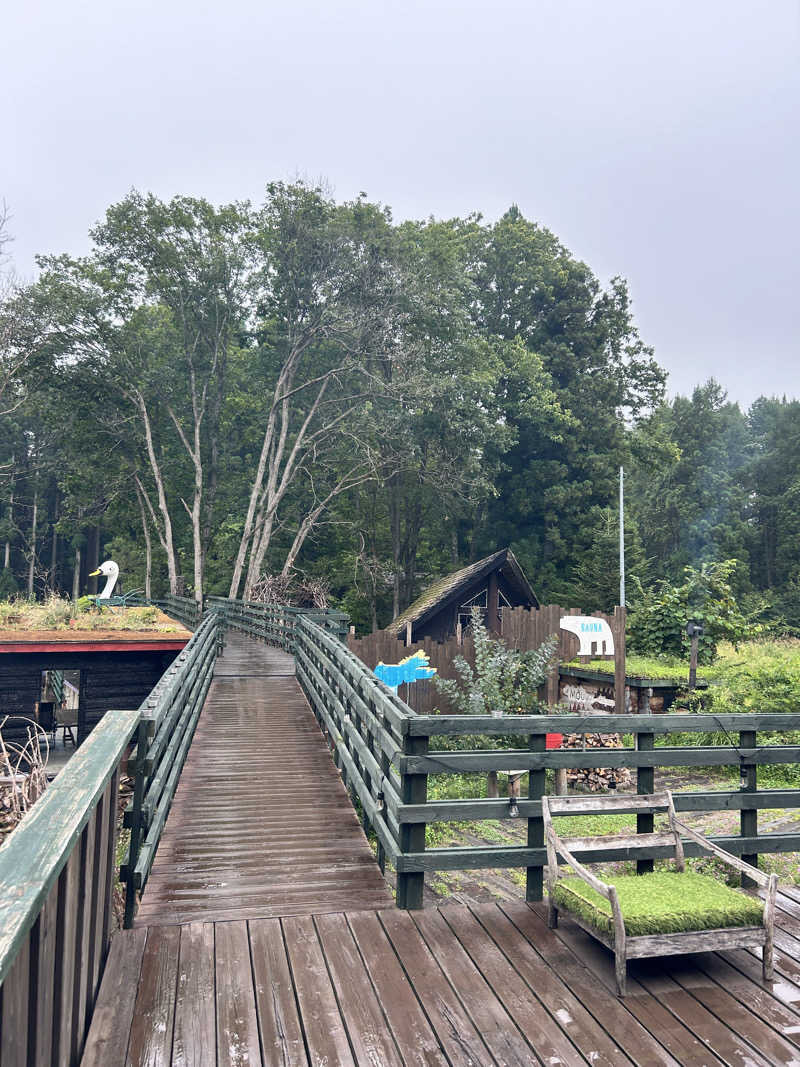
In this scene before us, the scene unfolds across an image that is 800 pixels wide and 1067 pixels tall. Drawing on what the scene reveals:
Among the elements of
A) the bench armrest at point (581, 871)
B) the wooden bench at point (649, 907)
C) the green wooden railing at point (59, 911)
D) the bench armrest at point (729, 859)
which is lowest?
the wooden bench at point (649, 907)

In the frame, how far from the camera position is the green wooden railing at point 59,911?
1.81m

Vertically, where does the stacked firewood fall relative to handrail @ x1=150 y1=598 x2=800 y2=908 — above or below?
below

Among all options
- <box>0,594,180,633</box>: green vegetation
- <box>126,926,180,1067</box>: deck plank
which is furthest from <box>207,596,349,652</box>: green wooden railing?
<box>126,926,180,1067</box>: deck plank

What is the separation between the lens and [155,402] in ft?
108

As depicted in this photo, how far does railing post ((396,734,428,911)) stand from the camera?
4070mm

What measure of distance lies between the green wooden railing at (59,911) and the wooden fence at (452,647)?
12.8 metres

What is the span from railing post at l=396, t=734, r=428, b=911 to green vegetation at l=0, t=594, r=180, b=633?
1288 centimetres

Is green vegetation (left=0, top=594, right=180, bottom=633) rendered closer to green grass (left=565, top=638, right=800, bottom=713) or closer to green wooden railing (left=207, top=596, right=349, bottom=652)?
green wooden railing (left=207, top=596, right=349, bottom=652)

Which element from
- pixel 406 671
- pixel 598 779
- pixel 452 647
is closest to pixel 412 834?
pixel 406 671

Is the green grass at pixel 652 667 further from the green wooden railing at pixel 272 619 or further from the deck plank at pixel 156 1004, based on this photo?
the deck plank at pixel 156 1004

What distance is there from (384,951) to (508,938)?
0.64 meters

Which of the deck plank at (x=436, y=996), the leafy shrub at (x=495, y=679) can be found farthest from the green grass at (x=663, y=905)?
the leafy shrub at (x=495, y=679)

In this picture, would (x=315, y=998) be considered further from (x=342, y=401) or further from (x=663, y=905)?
(x=342, y=401)

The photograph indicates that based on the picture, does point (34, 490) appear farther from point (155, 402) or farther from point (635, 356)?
point (635, 356)
